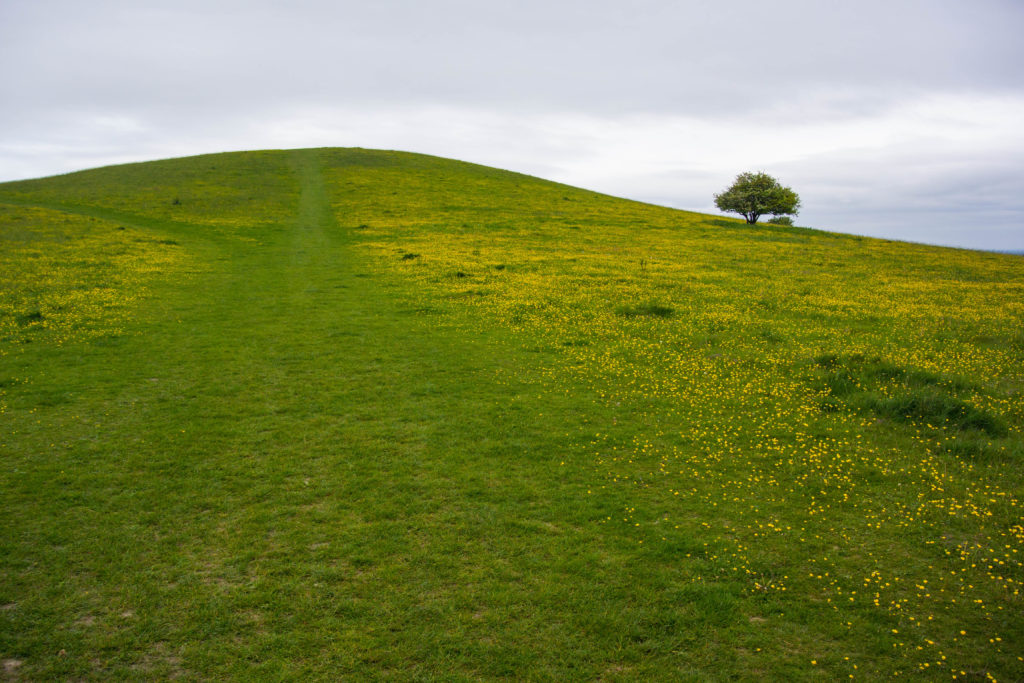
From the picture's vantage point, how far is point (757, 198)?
74.9m

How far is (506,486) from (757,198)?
253ft

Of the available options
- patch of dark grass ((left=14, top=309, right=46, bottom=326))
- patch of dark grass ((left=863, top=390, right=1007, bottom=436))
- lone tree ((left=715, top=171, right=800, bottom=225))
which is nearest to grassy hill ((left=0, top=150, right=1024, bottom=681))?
patch of dark grass ((left=863, top=390, right=1007, bottom=436))

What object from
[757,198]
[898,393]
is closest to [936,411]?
[898,393]

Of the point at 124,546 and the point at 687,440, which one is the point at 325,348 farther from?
the point at 687,440

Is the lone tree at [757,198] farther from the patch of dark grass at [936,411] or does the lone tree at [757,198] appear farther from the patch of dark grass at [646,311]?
the patch of dark grass at [936,411]

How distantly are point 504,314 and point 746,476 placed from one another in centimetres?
1352

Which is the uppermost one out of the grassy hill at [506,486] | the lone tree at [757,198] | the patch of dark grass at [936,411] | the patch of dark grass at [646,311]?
the lone tree at [757,198]

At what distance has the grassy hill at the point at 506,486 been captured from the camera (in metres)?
6.30

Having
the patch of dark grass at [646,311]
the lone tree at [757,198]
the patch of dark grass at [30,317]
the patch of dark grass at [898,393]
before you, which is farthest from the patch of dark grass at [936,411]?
the lone tree at [757,198]

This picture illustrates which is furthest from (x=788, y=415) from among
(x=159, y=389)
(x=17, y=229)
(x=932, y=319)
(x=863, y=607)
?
(x=17, y=229)

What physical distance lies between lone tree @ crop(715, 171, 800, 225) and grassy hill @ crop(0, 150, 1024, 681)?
180 feet

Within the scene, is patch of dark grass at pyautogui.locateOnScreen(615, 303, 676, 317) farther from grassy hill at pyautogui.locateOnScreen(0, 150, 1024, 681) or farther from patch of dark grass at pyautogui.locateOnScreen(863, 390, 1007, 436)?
patch of dark grass at pyautogui.locateOnScreen(863, 390, 1007, 436)

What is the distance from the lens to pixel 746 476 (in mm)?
10102

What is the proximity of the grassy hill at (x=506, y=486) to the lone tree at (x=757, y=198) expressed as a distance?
54784mm
